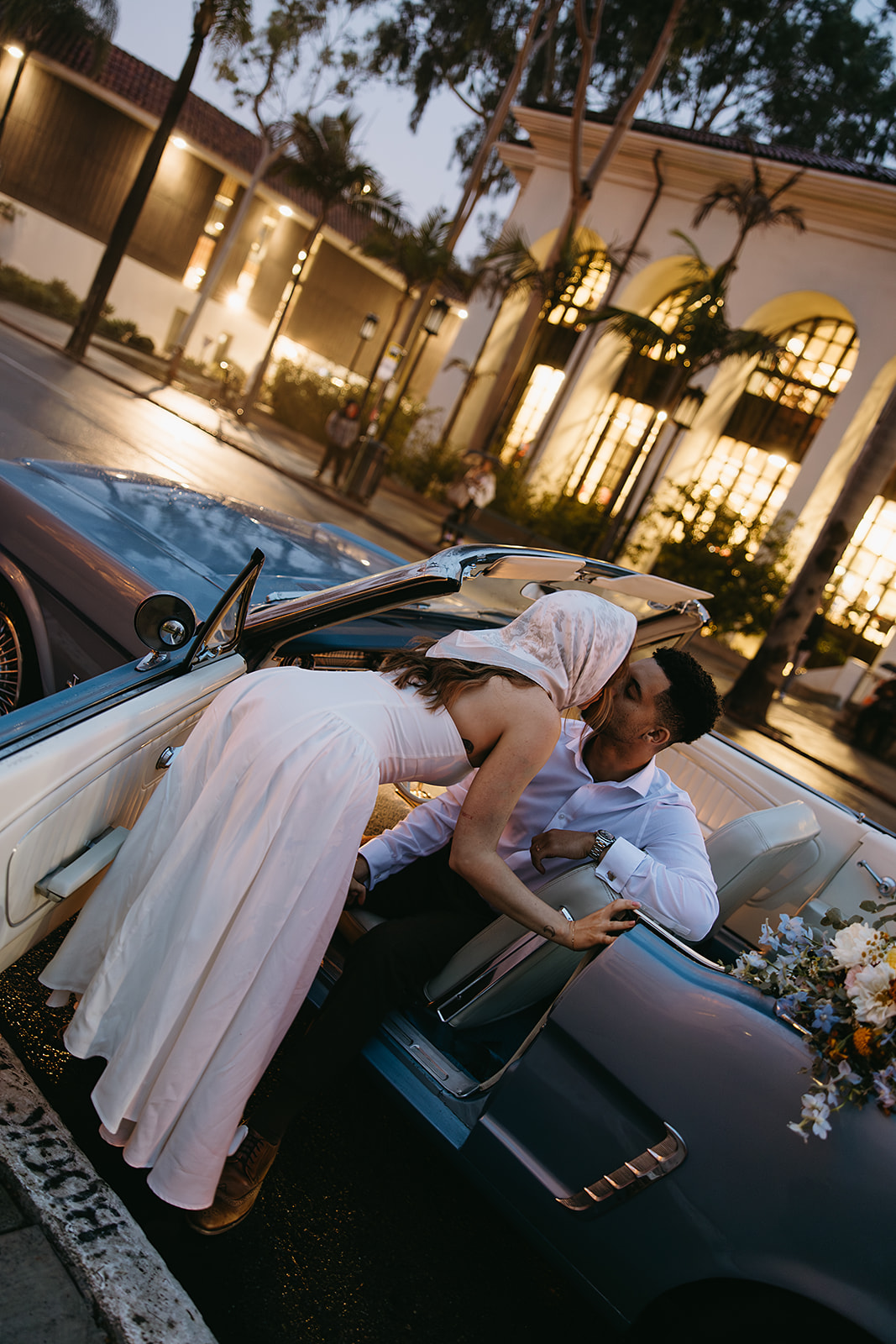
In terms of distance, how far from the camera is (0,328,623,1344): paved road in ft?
6.40

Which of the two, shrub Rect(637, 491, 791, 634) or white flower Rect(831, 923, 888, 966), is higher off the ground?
shrub Rect(637, 491, 791, 634)

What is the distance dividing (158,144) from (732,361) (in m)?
12.4

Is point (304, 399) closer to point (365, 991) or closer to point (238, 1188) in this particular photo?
point (365, 991)

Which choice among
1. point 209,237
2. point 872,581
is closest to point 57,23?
point 209,237

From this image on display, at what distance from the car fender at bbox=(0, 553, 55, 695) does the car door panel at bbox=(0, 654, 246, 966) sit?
0.84m

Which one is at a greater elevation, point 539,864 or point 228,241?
point 228,241

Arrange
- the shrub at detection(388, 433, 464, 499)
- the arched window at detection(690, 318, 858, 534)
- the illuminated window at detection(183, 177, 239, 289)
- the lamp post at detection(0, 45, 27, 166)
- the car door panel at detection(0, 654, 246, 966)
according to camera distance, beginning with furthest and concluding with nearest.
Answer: the illuminated window at detection(183, 177, 239, 289)
the lamp post at detection(0, 45, 27, 166)
the shrub at detection(388, 433, 464, 499)
the arched window at detection(690, 318, 858, 534)
the car door panel at detection(0, 654, 246, 966)

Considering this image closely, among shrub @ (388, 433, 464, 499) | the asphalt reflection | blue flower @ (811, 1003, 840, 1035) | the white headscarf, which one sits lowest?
the asphalt reflection

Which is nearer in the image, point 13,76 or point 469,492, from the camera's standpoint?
point 469,492

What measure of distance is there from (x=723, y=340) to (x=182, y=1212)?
1496 centimetres

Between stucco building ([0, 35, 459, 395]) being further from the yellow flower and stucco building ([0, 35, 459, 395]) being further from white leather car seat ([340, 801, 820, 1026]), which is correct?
the yellow flower

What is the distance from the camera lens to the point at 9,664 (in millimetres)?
3025

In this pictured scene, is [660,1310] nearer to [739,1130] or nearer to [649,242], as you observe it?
[739,1130]

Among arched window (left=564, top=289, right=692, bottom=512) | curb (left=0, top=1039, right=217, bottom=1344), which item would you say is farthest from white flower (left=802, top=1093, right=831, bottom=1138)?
arched window (left=564, top=289, right=692, bottom=512)
